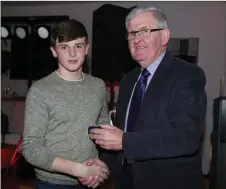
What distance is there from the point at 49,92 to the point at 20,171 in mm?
923

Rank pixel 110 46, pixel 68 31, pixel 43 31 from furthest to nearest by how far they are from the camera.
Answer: pixel 43 31 < pixel 110 46 < pixel 68 31

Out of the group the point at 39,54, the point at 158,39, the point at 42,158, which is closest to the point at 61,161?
the point at 42,158

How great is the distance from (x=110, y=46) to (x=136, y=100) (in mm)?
3041

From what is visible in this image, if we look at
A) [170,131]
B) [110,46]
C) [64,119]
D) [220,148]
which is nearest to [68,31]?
[64,119]

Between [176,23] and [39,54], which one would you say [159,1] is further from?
[39,54]

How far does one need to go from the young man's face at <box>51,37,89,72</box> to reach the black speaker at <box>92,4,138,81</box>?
9.74ft

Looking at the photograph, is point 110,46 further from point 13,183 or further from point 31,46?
point 13,183

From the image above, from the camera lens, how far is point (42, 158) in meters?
1.34

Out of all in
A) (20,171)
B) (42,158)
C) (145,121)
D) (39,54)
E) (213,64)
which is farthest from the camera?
(39,54)

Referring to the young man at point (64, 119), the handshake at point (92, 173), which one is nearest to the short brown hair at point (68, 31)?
the young man at point (64, 119)

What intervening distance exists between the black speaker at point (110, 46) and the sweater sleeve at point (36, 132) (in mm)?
3144

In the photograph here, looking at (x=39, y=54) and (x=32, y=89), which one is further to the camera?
(x=39, y=54)

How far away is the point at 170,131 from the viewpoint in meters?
1.37

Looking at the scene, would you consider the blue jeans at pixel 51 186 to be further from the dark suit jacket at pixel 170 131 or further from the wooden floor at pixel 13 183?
the wooden floor at pixel 13 183
